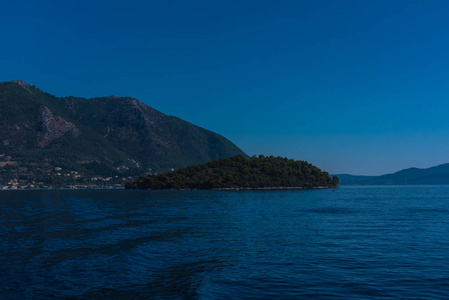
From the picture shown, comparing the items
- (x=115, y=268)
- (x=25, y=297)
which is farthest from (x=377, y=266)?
(x=25, y=297)

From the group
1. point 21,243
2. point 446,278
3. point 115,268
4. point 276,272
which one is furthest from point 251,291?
point 21,243

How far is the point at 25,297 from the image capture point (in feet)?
52.3

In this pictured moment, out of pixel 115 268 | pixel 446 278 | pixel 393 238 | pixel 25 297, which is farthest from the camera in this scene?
pixel 393 238

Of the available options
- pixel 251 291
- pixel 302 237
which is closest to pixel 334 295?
pixel 251 291

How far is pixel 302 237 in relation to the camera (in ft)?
109

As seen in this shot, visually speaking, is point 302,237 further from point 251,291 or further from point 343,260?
point 251,291

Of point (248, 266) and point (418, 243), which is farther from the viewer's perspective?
point (418, 243)

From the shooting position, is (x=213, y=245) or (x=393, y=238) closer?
(x=213, y=245)

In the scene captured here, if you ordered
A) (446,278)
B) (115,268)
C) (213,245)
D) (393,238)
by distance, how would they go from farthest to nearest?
(393,238)
(213,245)
(115,268)
(446,278)

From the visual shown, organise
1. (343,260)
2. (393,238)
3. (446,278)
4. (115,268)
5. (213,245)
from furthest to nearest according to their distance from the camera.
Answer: (393,238) → (213,245) → (343,260) → (115,268) → (446,278)

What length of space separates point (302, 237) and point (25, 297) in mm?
24167

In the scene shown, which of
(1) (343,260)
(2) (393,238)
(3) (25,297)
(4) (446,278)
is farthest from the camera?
(2) (393,238)

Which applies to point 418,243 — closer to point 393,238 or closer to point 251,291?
point 393,238

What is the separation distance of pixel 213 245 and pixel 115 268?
9780 millimetres
